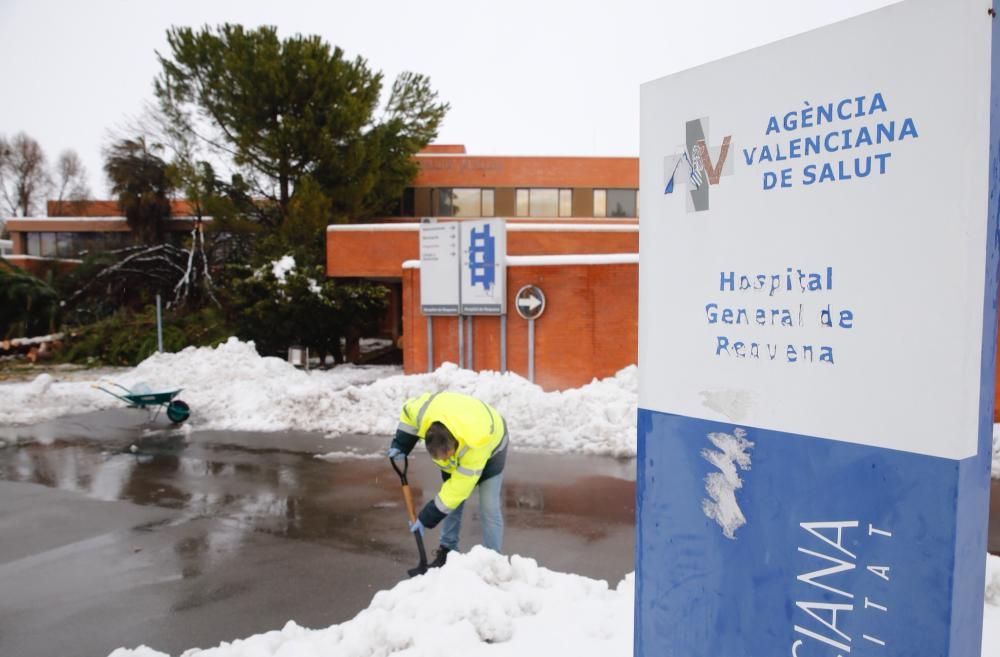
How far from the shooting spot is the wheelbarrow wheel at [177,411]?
11.8 metres

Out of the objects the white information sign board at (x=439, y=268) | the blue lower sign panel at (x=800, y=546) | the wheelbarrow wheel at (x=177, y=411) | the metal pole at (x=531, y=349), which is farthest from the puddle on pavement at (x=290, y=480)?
Result: the white information sign board at (x=439, y=268)

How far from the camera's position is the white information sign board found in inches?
564

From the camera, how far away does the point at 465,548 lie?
6.14m

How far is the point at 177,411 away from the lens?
1193 cm

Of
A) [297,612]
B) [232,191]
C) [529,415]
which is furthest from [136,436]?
[232,191]

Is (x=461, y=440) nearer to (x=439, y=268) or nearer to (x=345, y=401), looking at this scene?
(x=345, y=401)

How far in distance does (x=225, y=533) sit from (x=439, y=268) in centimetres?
871

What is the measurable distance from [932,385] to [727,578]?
0.93m

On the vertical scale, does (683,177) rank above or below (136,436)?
above

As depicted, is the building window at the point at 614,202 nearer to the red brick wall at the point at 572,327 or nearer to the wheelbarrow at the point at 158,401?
the red brick wall at the point at 572,327

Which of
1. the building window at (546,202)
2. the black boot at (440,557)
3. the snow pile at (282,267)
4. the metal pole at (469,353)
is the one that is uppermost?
the building window at (546,202)

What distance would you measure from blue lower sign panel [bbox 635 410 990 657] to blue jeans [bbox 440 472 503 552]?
3.08 m

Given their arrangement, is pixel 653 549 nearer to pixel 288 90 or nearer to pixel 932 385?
pixel 932 385

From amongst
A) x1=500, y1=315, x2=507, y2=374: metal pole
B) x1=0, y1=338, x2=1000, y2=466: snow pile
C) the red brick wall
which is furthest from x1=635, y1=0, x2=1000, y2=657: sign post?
x1=500, y1=315, x2=507, y2=374: metal pole
